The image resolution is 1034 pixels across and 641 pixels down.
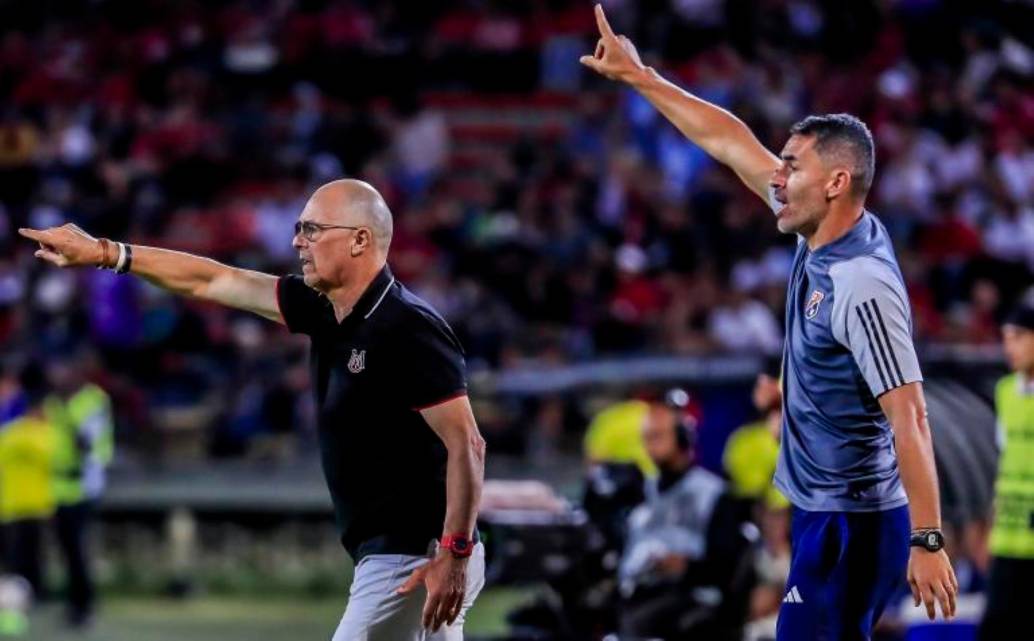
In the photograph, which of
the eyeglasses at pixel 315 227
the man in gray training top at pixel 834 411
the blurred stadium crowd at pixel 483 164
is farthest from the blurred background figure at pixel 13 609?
the man in gray training top at pixel 834 411

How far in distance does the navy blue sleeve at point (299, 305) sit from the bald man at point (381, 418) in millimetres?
33

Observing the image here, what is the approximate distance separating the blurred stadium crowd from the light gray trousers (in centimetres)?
1009

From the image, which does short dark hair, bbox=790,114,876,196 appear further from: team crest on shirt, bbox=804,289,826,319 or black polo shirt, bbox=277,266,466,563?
black polo shirt, bbox=277,266,466,563

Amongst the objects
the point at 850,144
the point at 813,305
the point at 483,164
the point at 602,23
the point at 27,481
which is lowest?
the point at 27,481

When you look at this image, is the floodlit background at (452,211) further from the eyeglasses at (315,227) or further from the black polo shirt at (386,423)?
the eyeglasses at (315,227)

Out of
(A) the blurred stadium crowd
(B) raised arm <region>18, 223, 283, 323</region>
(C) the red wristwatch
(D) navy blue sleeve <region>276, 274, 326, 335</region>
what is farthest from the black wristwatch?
(A) the blurred stadium crowd

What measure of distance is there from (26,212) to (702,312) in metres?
7.37

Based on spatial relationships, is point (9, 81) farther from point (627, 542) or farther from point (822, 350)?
point (822, 350)

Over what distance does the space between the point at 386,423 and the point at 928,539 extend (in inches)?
67.1

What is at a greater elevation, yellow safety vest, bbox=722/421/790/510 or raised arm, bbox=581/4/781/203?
raised arm, bbox=581/4/781/203

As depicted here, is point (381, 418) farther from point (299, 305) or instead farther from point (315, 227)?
point (315, 227)

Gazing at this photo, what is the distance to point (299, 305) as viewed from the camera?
21.4 feet

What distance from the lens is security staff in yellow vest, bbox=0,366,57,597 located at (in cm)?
1585

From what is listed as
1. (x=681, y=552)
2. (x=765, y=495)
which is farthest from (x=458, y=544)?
(x=765, y=495)
